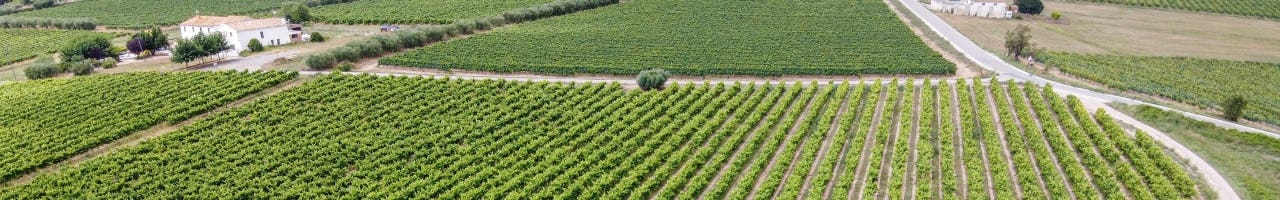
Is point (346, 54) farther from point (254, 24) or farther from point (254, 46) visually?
point (254, 24)

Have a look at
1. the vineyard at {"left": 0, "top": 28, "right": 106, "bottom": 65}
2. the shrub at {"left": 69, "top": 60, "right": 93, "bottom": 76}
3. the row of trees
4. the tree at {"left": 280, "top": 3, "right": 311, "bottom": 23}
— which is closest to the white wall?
the row of trees

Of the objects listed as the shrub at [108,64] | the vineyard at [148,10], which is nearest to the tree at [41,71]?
the shrub at [108,64]

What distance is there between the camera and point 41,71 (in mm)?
69625

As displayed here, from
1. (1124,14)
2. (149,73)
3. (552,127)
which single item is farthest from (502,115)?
(1124,14)

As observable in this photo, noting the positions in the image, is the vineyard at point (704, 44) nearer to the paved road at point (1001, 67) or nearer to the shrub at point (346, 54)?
the shrub at point (346, 54)

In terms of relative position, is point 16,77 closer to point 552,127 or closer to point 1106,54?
point 552,127

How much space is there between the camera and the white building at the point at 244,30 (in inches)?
3209

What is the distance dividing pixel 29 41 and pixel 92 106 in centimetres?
5280

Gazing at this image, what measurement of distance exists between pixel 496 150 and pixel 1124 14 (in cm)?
10419

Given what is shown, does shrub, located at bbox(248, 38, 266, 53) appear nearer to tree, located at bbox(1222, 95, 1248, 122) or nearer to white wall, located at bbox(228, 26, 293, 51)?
white wall, located at bbox(228, 26, 293, 51)

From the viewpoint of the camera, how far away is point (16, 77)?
73438mm

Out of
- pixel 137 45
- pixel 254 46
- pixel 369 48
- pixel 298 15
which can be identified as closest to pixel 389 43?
pixel 369 48

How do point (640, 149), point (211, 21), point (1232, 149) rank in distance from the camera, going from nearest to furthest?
point (640, 149) < point (1232, 149) < point (211, 21)

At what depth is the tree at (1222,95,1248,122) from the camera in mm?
50500
